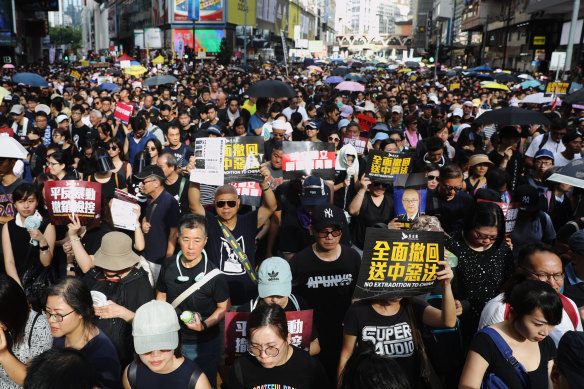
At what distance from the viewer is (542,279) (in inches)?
133

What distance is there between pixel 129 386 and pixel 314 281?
1553mm

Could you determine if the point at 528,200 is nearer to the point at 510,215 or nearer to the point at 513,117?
the point at 510,215

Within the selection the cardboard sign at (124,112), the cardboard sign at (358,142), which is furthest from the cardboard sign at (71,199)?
the cardboard sign at (124,112)

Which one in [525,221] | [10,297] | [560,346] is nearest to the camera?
[560,346]

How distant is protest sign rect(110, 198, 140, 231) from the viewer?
467 cm

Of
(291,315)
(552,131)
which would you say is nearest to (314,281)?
(291,315)

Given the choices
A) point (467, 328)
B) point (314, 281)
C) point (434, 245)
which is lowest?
point (467, 328)

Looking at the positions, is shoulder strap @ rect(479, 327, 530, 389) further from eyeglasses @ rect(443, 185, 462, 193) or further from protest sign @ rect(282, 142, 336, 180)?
protest sign @ rect(282, 142, 336, 180)

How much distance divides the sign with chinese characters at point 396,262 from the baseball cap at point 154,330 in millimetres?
1116

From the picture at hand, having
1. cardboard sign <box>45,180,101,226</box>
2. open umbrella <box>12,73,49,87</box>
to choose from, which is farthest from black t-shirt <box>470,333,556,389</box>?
open umbrella <box>12,73,49,87</box>

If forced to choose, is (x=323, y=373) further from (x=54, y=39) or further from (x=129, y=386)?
(x=54, y=39)

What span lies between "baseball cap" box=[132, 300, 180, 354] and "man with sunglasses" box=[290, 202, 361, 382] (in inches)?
49.6

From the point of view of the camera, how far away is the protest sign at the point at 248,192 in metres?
5.21

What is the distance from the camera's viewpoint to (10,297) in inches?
117
